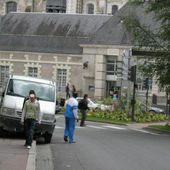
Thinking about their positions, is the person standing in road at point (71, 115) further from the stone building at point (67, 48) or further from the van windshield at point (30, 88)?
the stone building at point (67, 48)

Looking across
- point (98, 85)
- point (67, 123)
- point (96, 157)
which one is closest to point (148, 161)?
point (96, 157)

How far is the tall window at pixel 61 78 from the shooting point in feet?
222

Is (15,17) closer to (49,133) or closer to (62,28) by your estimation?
(62,28)

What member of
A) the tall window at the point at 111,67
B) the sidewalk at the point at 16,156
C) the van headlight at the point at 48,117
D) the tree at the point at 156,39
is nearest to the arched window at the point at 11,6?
the tall window at the point at 111,67

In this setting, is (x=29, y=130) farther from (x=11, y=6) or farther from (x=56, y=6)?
(x=11, y=6)

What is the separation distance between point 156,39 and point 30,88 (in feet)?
36.1

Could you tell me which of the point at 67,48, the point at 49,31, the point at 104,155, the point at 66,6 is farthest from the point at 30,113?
the point at 66,6

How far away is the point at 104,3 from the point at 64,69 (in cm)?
2397

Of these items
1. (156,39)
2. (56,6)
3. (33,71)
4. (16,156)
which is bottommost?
(16,156)

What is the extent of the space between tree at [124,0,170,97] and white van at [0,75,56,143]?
9092 millimetres

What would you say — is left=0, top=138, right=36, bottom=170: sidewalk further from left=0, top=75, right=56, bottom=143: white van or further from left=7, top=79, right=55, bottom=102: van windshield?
left=7, top=79, right=55, bottom=102: van windshield

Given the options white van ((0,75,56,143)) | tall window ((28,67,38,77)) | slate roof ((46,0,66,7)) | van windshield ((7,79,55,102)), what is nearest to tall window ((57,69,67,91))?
tall window ((28,67,38,77))

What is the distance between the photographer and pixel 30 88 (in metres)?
23.8

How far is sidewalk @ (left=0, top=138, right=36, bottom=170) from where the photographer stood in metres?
14.1
